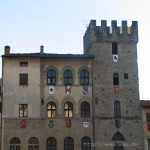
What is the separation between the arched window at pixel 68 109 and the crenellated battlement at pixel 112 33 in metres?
7.55

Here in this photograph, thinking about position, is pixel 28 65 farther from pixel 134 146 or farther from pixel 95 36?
pixel 134 146

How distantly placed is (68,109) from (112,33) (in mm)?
10011

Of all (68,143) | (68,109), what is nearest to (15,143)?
(68,143)

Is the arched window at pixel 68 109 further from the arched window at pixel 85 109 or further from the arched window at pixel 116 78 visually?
the arched window at pixel 116 78

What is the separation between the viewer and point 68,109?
130ft

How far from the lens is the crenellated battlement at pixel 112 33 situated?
41.7 metres

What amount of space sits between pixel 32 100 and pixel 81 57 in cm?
707

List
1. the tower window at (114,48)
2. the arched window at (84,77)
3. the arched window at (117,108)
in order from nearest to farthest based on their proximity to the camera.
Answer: the arched window at (117,108) < the arched window at (84,77) < the tower window at (114,48)

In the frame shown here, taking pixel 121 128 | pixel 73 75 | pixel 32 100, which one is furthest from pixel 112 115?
pixel 32 100

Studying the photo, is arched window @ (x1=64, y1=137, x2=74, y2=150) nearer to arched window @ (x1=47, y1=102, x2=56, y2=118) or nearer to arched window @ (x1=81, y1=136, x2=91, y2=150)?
arched window @ (x1=81, y1=136, x2=91, y2=150)

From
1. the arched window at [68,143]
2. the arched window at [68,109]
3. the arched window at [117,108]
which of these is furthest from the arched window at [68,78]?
the arched window at [68,143]

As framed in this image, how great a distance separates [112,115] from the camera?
3981 cm

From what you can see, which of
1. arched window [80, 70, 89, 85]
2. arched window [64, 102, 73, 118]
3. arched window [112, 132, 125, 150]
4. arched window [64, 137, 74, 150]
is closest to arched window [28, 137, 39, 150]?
arched window [64, 137, 74, 150]

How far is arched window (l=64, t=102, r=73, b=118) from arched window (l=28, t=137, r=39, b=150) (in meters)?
4.10
